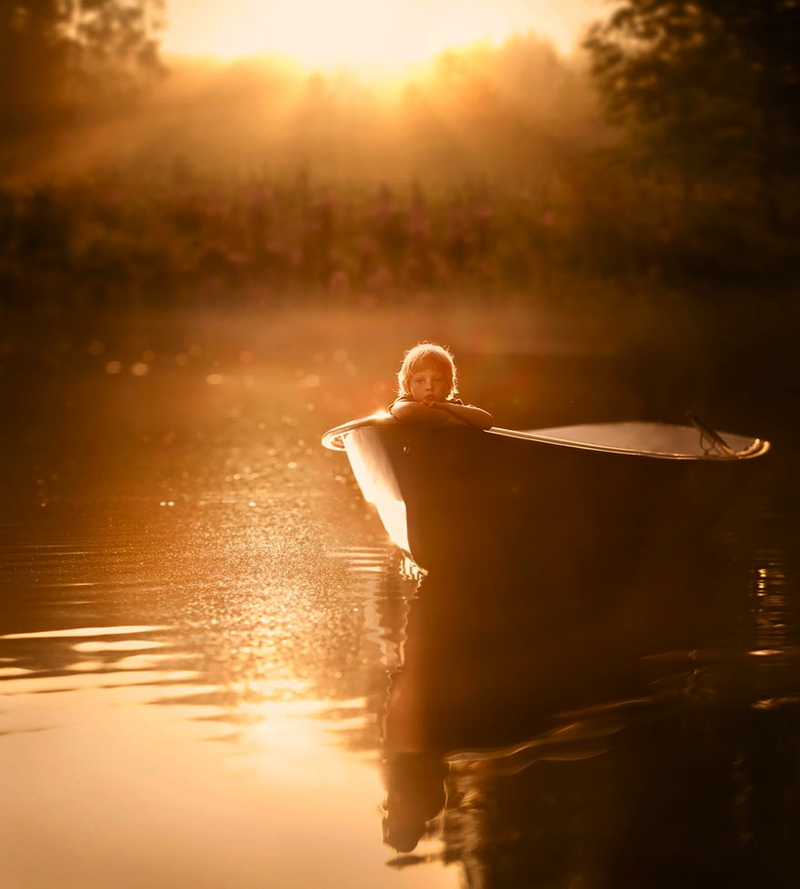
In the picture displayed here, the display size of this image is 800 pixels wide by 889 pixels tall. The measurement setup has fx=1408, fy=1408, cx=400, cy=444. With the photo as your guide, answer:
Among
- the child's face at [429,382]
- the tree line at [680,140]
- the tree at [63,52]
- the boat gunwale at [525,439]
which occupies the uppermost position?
the tree at [63,52]

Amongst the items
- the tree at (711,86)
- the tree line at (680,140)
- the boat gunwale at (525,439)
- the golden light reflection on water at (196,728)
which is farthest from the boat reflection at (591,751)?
the tree at (711,86)

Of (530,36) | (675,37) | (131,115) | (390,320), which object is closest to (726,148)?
(675,37)

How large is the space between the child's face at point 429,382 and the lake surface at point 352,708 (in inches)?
30.0

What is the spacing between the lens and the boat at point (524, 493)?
491cm

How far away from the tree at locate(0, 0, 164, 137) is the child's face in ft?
144

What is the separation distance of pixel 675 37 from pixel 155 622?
103ft

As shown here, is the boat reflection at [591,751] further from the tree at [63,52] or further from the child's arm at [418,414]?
the tree at [63,52]

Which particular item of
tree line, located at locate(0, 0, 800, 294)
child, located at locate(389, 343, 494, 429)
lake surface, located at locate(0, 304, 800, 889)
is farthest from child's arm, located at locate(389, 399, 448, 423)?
tree line, located at locate(0, 0, 800, 294)

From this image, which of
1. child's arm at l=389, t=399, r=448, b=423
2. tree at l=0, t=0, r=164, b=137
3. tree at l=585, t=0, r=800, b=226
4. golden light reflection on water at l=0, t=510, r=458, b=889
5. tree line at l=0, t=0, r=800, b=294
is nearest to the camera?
golden light reflection on water at l=0, t=510, r=458, b=889

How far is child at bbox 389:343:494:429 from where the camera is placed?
484 centimetres

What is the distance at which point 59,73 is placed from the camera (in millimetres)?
48000

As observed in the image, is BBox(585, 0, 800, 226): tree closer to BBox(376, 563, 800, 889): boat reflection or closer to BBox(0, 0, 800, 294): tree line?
BBox(0, 0, 800, 294): tree line

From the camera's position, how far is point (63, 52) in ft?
157

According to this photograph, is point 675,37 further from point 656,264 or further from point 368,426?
point 368,426
